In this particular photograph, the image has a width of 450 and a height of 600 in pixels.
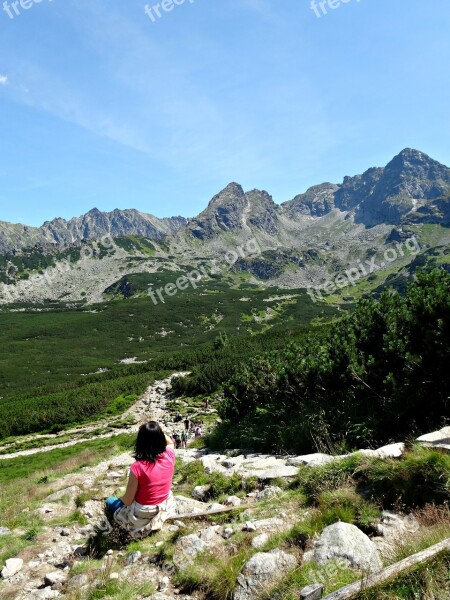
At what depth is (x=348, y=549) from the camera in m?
4.98

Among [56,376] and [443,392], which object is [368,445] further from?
[56,376]

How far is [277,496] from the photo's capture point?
25.8 ft

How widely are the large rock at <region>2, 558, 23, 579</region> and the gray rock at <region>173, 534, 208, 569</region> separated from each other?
283cm

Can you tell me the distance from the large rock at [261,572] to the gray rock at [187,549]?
118cm

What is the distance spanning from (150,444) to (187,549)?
5.90ft

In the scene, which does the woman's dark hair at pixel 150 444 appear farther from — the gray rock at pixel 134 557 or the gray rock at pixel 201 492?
the gray rock at pixel 201 492

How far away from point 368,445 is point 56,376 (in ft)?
385

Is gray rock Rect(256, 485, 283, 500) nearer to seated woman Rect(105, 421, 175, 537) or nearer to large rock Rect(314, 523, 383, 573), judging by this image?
seated woman Rect(105, 421, 175, 537)

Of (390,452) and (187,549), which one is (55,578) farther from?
(390,452)

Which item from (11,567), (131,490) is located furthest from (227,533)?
(11,567)

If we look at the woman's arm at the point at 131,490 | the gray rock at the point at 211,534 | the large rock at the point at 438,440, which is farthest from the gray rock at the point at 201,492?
the large rock at the point at 438,440

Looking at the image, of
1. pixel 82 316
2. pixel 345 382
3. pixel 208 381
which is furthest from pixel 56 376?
pixel 345 382

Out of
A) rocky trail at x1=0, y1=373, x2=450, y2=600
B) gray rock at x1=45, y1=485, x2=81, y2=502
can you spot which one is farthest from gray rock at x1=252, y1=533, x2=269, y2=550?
gray rock at x1=45, y1=485, x2=81, y2=502

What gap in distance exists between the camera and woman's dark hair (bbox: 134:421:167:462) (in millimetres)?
7098
